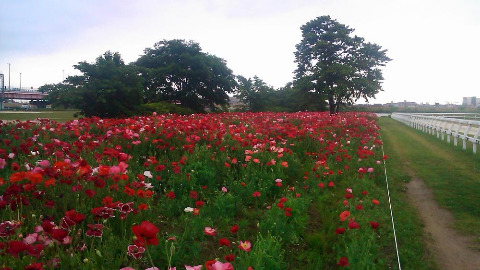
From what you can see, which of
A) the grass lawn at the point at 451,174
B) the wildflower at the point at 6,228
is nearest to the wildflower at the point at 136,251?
the wildflower at the point at 6,228

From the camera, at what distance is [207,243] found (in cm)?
374

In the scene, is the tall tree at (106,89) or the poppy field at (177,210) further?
the tall tree at (106,89)

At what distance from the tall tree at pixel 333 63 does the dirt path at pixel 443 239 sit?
89.9 ft

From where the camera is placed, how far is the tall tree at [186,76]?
33.1m

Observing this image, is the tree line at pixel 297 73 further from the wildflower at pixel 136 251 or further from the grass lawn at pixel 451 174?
the wildflower at pixel 136 251

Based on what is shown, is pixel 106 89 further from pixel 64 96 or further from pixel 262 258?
pixel 262 258

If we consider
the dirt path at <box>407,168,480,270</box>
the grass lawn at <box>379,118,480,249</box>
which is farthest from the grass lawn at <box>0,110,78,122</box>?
the dirt path at <box>407,168,480,270</box>

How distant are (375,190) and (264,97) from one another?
1388 inches

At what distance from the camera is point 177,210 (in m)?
4.41

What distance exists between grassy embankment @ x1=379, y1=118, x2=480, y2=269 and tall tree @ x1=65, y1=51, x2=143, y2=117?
521 inches

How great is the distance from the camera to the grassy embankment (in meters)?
4.81

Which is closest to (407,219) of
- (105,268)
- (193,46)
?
(105,268)

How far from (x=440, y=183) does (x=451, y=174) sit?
1161 mm

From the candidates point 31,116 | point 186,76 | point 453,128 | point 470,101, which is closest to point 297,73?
point 186,76
